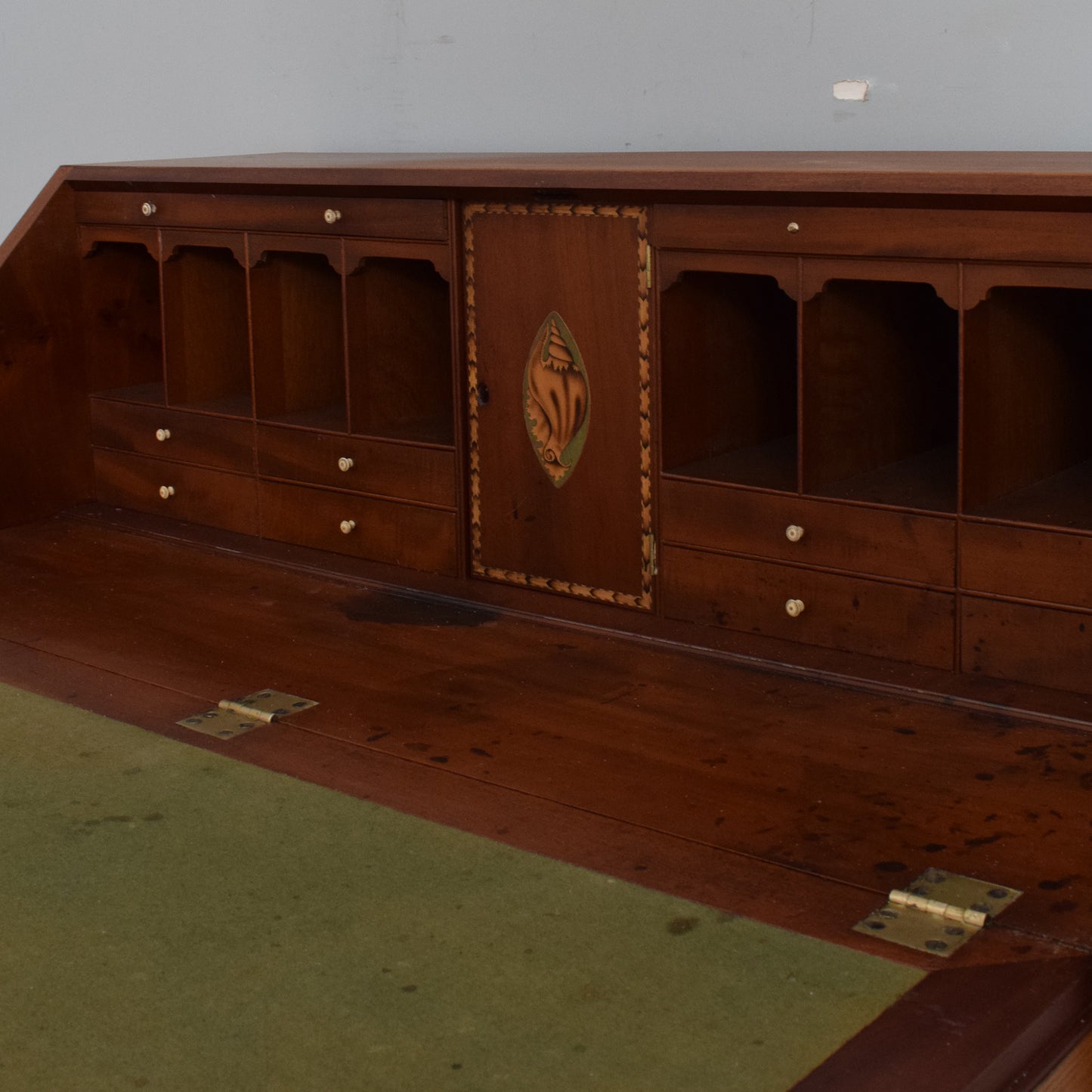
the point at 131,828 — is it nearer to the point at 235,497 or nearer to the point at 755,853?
the point at 755,853

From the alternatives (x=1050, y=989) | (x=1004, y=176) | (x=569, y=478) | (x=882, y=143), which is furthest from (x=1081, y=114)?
(x=1050, y=989)

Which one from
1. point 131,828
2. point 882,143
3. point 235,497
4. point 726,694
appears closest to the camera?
point 131,828

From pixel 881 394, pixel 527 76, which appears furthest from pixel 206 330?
pixel 881 394

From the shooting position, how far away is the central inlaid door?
9.13 feet

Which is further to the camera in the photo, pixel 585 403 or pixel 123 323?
pixel 123 323

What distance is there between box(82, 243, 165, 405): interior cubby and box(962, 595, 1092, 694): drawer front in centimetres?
208

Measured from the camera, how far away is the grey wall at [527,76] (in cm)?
306

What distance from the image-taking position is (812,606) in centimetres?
267

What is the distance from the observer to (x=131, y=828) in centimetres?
216

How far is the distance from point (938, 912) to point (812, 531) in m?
0.93

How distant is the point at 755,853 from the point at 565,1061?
0.51m

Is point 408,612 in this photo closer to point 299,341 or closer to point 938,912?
point 299,341

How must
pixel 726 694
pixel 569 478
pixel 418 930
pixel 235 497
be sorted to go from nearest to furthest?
pixel 418 930 → pixel 726 694 → pixel 569 478 → pixel 235 497

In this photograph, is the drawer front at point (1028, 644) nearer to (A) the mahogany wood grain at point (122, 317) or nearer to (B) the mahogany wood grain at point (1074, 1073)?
(B) the mahogany wood grain at point (1074, 1073)
